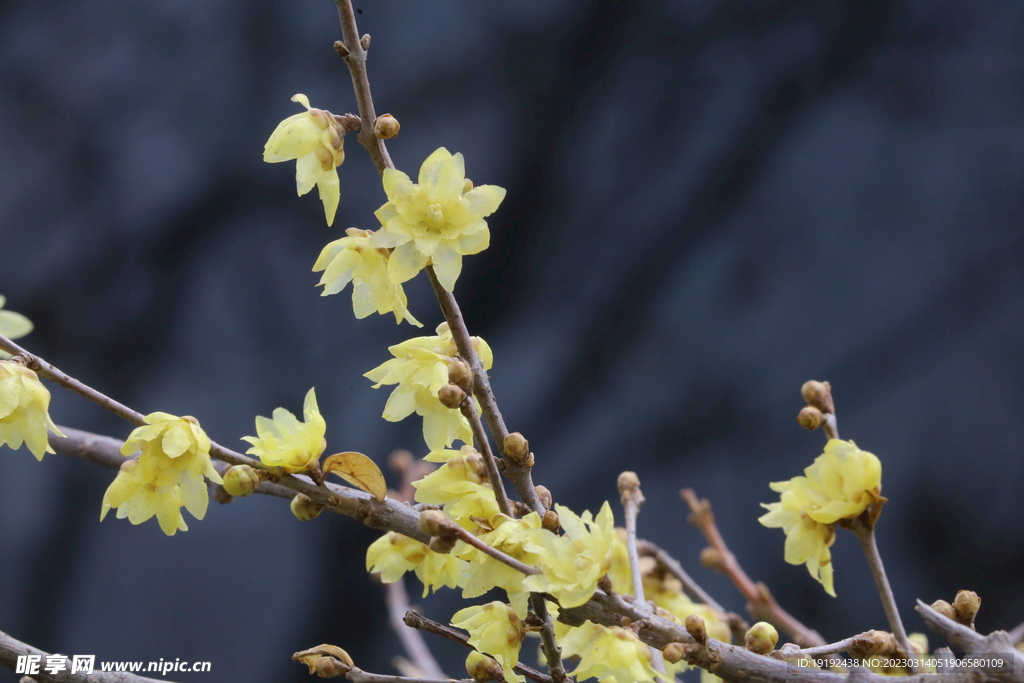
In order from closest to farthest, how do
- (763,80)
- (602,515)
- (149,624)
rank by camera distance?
1. (602,515)
2. (149,624)
3. (763,80)

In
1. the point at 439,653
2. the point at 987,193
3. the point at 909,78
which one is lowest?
the point at 439,653

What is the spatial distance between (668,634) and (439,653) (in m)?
0.97

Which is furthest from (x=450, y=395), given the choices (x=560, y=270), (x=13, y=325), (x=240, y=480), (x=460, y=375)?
(x=560, y=270)

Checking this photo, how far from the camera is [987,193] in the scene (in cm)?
129

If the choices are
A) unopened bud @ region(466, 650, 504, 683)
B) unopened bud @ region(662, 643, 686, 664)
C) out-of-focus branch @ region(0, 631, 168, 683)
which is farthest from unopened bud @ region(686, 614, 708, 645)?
out-of-focus branch @ region(0, 631, 168, 683)

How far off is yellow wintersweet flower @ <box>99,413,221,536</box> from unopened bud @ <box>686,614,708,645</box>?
10.0 inches

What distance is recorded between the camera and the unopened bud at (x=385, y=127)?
1.36 feet

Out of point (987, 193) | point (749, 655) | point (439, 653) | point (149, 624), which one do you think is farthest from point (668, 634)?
point (987, 193)

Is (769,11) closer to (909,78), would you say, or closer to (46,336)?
(909,78)

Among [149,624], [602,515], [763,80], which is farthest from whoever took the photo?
[763,80]

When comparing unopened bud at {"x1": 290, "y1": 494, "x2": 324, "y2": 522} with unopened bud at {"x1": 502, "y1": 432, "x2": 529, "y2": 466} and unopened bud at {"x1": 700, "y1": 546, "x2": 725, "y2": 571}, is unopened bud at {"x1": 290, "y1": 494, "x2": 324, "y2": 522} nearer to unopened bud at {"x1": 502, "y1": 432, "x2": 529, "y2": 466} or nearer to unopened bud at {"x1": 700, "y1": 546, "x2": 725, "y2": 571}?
unopened bud at {"x1": 502, "y1": 432, "x2": 529, "y2": 466}

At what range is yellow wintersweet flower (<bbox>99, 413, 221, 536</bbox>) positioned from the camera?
0.41 metres

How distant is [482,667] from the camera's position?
0.45 meters

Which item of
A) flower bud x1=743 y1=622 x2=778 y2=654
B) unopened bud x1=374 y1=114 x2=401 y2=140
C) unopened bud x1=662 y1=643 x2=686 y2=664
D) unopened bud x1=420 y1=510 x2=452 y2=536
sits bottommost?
unopened bud x1=662 y1=643 x2=686 y2=664
